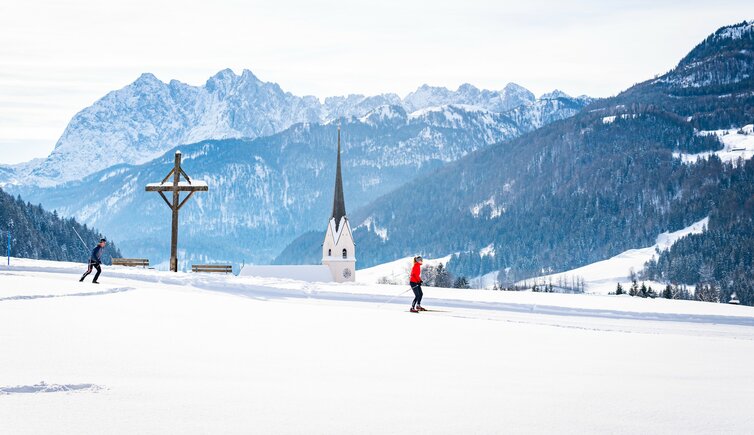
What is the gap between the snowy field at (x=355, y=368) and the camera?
12062mm

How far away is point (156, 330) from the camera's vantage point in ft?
67.5

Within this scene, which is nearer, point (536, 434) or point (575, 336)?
point (536, 434)

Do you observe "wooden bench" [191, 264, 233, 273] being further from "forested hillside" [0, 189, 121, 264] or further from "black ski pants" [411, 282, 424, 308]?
"forested hillside" [0, 189, 121, 264]

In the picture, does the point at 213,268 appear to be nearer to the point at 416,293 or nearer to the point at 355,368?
the point at 416,293

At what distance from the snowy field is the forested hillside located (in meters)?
143

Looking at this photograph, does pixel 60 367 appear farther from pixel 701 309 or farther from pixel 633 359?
pixel 701 309

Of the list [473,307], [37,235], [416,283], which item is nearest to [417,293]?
[416,283]

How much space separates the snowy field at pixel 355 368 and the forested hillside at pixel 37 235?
5622 inches

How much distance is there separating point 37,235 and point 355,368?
178 meters

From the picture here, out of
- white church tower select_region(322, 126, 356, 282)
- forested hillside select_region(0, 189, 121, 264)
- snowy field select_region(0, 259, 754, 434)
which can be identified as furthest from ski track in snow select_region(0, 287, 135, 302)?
forested hillside select_region(0, 189, 121, 264)

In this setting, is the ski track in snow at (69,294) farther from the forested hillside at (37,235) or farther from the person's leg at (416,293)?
→ the forested hillside at (37,235)

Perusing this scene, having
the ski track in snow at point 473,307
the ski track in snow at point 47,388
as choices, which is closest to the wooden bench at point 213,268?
the ski track in snow at point 473,307

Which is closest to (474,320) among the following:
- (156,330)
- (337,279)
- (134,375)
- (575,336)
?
(575,336)

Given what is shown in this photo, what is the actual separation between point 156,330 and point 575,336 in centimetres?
1131
